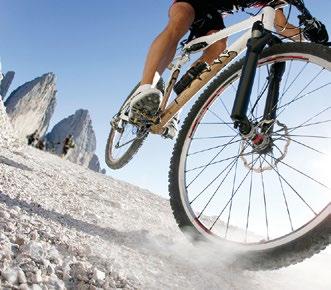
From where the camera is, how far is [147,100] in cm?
329

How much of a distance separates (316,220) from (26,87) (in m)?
85.3

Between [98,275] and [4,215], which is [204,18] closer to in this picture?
[4,215]

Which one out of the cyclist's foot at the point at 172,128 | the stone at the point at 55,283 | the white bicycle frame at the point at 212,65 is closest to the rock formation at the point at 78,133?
the white bicycle frame at the point at 212,65

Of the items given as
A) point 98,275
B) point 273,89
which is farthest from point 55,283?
point 273,89

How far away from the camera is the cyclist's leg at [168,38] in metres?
3.40

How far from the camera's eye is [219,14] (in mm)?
3754

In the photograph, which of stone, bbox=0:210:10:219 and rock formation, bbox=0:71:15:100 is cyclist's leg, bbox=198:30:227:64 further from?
rock formation, bbox=0:71:15:100

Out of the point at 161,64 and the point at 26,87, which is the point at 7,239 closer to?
the point at 161,64

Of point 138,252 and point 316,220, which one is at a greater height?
point 316,220

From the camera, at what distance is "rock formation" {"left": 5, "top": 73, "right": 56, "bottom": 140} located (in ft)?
250

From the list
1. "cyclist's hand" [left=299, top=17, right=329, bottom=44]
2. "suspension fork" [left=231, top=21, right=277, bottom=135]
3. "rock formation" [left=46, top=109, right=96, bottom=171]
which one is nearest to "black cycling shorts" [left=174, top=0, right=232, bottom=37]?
"suspension fork" [left=231, top=21, right=277, bottom=135]

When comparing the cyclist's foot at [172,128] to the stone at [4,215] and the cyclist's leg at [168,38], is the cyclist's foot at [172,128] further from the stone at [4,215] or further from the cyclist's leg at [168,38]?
the stone at [4,215]

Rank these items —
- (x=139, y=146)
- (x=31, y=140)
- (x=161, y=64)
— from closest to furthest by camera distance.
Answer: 1. (x=161, y=64)
2. (x=139, y=146)
3. (x=31, y=140)

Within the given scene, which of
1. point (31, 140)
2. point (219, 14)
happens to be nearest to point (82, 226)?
point (219, 14)
